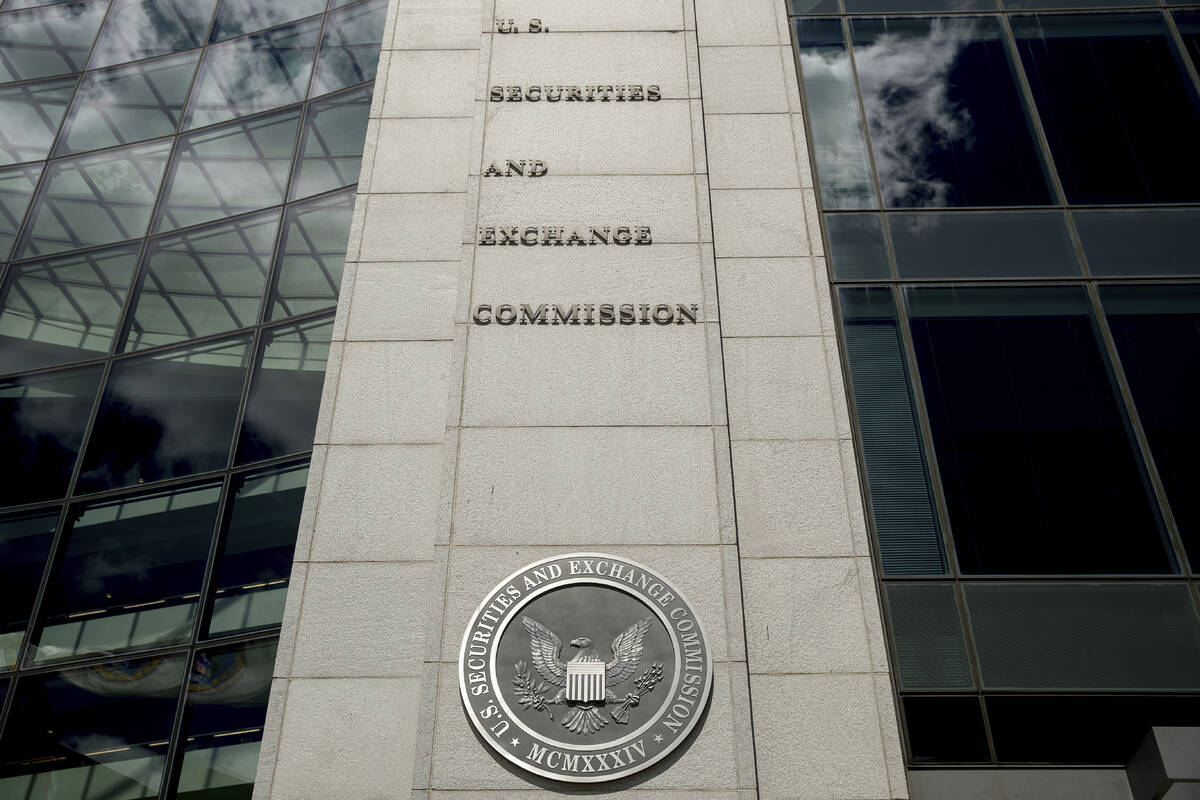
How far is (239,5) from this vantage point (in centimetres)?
1930

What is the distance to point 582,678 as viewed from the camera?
10555mm

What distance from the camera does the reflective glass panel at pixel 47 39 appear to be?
19250mm

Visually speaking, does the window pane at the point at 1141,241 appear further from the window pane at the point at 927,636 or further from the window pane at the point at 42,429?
the window pane at the point at 42,429

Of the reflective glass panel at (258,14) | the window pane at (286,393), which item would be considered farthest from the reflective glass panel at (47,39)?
the window pane at (286,393)

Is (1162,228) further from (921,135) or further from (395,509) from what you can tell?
(395,509)

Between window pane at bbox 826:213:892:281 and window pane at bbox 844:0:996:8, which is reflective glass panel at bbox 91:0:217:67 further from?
window pane at bbox 826:213:892:281

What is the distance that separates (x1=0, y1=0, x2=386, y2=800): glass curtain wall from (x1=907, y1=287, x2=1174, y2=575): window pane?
8671 millimetres

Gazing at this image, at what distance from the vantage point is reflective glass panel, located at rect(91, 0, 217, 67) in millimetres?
19062

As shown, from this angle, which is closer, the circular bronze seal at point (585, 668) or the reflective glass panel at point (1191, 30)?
the circular bronze seal at point (585, 668)

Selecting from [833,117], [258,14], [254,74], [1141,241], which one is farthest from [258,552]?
[1141,241]

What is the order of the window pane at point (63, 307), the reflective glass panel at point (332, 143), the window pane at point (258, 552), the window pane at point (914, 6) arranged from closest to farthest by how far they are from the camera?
the window pane at point (258, 552)
the window pane at point (63, 307)
the reflective glass panel at point (332, 143)
the window pane at point (914, 6)

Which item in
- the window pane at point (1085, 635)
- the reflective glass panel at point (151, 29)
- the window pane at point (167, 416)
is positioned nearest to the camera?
the window pane at point (1085, 635)

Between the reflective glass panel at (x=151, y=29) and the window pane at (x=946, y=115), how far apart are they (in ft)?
41.9

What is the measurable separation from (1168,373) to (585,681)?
883cm
